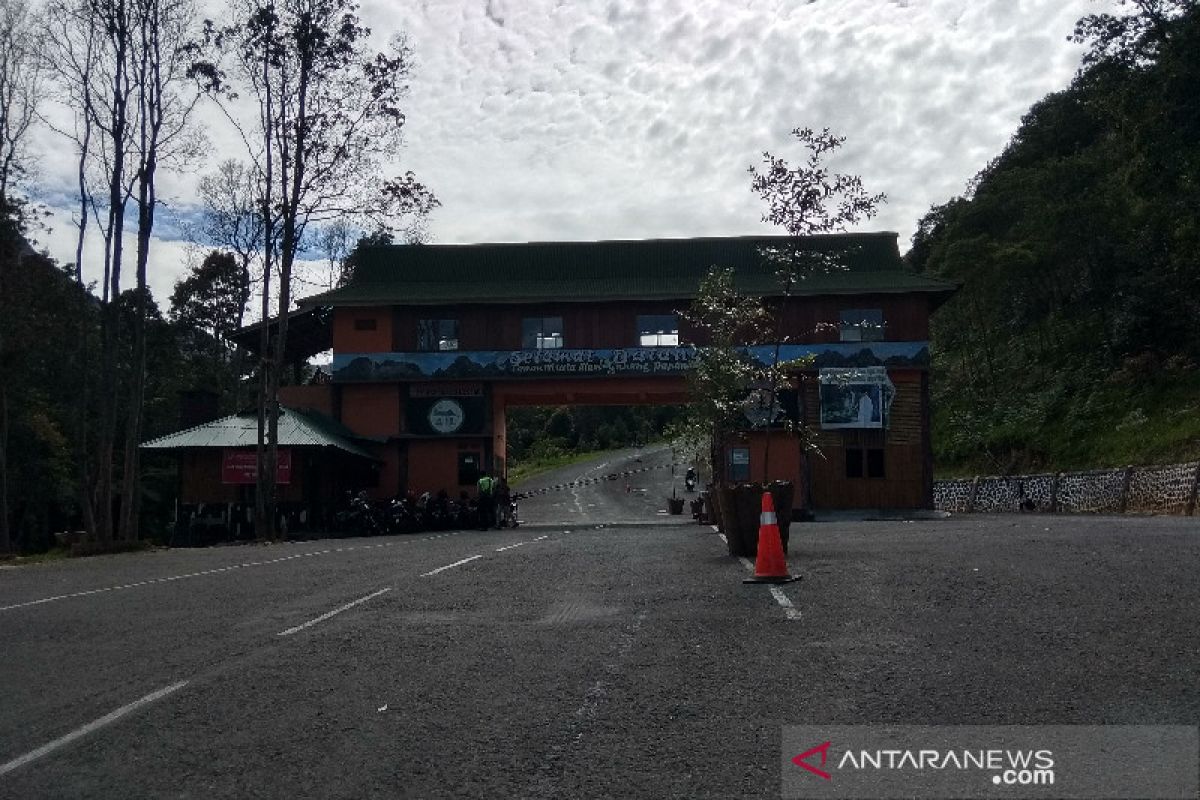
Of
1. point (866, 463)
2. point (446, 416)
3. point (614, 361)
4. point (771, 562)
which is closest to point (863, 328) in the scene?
point (866, 463)

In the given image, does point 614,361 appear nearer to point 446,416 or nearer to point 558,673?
point 446,416

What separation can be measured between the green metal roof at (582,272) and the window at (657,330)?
3.16ft

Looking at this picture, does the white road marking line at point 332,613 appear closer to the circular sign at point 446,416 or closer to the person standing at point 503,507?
the person standing at point 503,507

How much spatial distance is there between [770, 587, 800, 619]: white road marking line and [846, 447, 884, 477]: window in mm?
30095

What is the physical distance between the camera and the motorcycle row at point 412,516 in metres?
34.8

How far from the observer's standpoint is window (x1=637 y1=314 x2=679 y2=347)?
41188 millimetres

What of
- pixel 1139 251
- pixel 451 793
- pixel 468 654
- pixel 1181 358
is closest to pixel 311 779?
pixel 451 793

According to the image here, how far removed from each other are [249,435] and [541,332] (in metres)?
11.0

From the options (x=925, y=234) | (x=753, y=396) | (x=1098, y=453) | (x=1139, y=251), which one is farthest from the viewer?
(x=925, y=234)

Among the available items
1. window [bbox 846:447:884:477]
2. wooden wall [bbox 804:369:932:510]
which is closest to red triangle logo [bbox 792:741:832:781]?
wooden wall [bbox 804:369:932:510]

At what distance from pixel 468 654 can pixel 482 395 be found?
33.3m

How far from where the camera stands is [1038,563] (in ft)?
41.9

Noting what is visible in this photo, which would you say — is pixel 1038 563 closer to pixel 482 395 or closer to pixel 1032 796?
pixel 1032 796

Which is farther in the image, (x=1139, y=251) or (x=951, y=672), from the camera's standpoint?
(x=1139, y=251)
